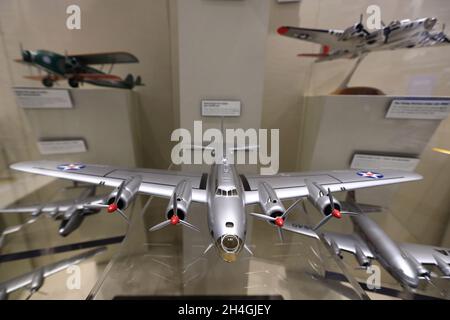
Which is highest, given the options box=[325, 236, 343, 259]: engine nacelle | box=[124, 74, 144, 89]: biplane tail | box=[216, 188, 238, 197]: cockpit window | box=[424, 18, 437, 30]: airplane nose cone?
box=[424, 18, 437, 30]: airplane nose cone

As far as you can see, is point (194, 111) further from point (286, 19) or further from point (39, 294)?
point (39, 294)

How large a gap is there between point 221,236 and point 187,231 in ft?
3.49

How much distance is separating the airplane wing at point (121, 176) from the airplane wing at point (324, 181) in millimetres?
447

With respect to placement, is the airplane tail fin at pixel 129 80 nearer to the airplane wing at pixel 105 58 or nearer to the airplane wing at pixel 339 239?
the airplane wing at pixel 105 58

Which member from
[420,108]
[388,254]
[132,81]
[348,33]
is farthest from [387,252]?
[132,81]

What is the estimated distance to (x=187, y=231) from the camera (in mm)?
1948

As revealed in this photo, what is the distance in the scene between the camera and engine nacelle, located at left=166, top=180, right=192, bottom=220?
3.65 feet

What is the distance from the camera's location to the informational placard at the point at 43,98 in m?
1.78

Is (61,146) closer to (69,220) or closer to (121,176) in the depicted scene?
Answer: (69,220)

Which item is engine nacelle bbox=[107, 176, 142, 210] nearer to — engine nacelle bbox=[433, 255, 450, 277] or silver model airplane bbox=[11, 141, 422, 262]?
silver model airplane bbox=[11, 141, 422, 262]

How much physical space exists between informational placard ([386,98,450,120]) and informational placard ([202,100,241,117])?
1574 millimetres

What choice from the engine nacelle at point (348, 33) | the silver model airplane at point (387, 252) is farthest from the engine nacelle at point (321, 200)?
the engine nacelle at point (348, 33)

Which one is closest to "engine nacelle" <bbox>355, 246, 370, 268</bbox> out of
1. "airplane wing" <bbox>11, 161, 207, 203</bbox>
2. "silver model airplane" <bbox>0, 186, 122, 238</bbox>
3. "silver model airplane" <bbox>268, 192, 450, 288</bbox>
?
"silver model airplane" <bbox>268, 192, 450, 288</bbox>

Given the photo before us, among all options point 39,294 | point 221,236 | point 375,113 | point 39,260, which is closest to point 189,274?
point 221,236
